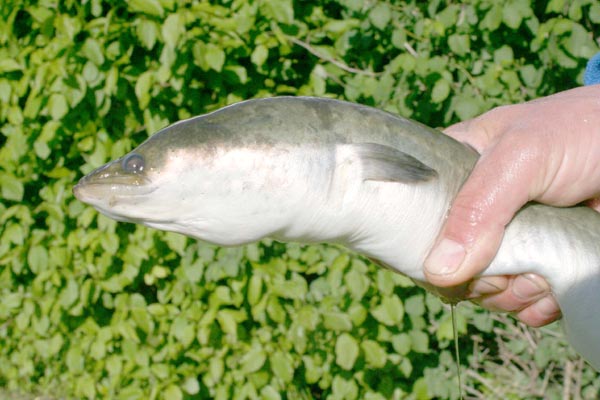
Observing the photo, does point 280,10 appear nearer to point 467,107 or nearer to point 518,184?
point 467,107

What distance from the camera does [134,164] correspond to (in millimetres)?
1769

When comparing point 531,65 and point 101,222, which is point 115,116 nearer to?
point 101,222

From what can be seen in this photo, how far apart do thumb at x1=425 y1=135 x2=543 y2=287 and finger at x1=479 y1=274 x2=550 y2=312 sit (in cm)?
19

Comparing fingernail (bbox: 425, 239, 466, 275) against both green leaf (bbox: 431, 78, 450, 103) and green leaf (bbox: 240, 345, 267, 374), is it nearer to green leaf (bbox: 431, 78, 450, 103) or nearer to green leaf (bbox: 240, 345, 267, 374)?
green leaf (bbox: 431, 78, 450, 103)

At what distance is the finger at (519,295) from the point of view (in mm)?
2096

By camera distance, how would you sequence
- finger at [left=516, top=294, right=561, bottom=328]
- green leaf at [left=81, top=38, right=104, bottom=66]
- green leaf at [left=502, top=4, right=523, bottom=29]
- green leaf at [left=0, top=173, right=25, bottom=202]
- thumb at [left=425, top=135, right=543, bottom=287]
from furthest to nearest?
green leaf at [left=0, top=173, right=25, bottom=202] < green leaf at [left=81, top=38, right=104, bottom=66] < green leaf at [left=502, top=4, right=523, bottom=29] < finger at [left=516, top=294, right=561, bottom=328] < thumb at [left=425, top=135, right=543, bottom=287]

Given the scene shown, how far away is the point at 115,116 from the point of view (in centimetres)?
382

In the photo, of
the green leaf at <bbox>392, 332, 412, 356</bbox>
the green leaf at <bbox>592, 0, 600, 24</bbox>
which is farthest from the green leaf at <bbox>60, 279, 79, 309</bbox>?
the green leaf at <bbox>592, 0, 600, 24</bbox>

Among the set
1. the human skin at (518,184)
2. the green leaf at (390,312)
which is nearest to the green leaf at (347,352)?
the green leaf at (390,312)

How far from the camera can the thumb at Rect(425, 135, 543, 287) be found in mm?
1913

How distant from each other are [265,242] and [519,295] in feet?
5.47

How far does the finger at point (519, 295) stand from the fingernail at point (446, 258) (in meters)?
0.25

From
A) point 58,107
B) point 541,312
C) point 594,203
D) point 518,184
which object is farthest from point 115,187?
point 58,107

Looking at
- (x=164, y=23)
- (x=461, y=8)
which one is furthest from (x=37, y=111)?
(x=461, y=8)
